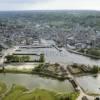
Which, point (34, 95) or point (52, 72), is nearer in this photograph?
point (34, 95)

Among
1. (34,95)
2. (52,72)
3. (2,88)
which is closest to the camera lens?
(34,95)

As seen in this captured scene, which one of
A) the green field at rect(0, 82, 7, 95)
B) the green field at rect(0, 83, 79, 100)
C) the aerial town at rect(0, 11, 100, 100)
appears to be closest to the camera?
the green field at rect(0, 83, 79, 100)

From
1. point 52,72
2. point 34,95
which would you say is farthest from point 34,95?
point 52,72

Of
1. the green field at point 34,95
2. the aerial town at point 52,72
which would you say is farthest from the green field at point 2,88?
the green field at point 34,95

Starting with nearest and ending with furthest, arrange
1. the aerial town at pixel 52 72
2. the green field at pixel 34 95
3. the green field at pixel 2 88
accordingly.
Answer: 1. the green field at pixel 34 95
2. the aerial town at pixel 52 72
3. the green field at pixel 2 88

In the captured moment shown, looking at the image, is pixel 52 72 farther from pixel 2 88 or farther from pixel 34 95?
pixel 34 95

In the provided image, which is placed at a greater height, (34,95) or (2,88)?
(34,95)

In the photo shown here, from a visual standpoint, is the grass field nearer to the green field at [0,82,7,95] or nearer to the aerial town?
the aerial town

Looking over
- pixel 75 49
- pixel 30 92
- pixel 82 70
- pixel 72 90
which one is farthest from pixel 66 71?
pixel 75 49

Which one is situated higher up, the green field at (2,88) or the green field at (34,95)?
the green field at (34,95)

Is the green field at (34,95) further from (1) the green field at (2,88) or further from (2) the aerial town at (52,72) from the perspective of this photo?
(1) the green field at (2,88)

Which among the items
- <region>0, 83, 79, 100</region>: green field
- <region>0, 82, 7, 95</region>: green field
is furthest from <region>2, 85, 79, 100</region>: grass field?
<region>0, 82, 7, 95</region>: green field
